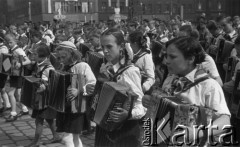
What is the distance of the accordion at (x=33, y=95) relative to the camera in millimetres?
5223

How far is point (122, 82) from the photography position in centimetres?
355

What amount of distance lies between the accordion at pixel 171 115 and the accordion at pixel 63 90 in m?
1.64

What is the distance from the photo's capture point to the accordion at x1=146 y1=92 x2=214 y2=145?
7.62 feet

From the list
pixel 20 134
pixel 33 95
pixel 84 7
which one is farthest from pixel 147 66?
pixel 84 7

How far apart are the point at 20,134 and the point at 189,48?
4.77m

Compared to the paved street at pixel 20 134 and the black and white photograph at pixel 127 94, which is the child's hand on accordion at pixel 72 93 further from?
the paved street at pixel 20 134

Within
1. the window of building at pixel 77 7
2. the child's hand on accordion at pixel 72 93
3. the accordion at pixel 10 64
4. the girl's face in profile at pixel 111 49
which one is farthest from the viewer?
the window of building at pixel 77 7

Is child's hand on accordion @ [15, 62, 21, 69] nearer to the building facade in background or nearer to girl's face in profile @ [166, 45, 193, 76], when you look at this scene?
girl's face in profile @ [166, 45, 193, 76]

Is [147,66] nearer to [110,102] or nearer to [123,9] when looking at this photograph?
[110,102]

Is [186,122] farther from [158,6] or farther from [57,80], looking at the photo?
[158,6]

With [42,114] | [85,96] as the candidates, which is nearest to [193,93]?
[85,96]

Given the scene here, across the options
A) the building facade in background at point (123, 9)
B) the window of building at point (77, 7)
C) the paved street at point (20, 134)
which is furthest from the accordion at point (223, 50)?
the window of building at point (77, 7)

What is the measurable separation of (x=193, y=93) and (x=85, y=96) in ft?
6.32

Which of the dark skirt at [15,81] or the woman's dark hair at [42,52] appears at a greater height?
the woman's dark hair at [42,52]
